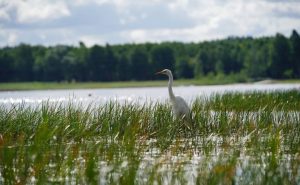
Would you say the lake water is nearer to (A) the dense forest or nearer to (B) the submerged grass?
(B) the submerged grass

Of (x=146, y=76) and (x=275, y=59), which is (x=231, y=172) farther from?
(x=146, y=76)

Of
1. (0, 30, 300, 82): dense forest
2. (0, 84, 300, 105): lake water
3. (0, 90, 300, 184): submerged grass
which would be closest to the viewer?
(0, 90, 300, 184): submerged grass

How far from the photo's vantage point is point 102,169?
35.3ft

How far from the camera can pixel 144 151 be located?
12.7m

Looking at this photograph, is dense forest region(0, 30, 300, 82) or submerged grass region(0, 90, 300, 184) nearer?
submerged grass region(0, 90, 300, 184)

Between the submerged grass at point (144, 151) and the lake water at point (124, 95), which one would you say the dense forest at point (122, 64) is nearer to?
the lake water at point (124, 95)

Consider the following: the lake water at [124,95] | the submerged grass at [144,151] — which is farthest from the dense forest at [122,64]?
the submerged grass at [144,151]

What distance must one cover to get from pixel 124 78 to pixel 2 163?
105779mm

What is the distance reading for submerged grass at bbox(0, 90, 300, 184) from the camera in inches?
381

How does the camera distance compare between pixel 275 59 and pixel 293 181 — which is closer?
pixel 293 181

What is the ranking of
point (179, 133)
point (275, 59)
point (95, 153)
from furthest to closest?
point (275, 59)
point (179, 133)
point (95, 153)

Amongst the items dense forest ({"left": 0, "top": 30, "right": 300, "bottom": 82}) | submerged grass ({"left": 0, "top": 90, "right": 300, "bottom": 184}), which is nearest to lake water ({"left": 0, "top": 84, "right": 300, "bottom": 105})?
submerged grass ({"left": 0, "top": 90, "right": 300, "bottom": 184})

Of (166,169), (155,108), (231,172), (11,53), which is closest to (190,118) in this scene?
(155,108)

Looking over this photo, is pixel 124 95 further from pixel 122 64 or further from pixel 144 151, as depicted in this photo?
pixel 122 64
